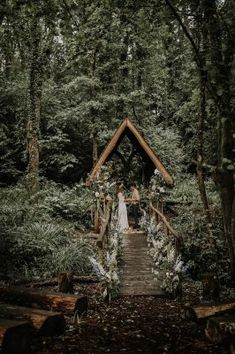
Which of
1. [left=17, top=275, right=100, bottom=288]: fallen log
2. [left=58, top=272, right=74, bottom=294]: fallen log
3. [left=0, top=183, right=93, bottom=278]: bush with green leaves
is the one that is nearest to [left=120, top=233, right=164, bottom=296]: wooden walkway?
[left=17, top=275, right=100, bottom=288]: fallen log

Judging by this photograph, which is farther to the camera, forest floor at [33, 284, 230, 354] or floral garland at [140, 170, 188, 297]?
floral garland at [140, 170, 188, 297]

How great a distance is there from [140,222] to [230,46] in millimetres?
11435

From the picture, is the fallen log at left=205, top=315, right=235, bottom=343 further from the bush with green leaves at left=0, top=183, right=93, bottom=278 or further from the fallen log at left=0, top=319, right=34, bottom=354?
the bush with green leaves at left=0, top=183, right=93, bottom=278

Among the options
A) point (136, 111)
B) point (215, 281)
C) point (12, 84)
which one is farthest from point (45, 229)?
point (136, 111)

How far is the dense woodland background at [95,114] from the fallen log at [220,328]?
2.19m

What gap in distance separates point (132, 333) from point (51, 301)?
57.5 inches

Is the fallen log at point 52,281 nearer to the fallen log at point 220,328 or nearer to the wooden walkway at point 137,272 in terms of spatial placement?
the wooden walkway at point 137,272

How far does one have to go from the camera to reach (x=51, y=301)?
7.23m

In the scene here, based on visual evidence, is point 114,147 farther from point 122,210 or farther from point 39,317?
point 39,317

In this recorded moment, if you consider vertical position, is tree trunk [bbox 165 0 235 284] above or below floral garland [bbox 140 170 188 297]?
above

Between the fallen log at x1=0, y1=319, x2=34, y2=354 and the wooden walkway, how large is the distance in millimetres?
3547

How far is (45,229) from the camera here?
13.3 meters

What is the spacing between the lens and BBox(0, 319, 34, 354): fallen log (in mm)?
5312

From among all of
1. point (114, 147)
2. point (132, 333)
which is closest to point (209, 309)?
point (132, 333)
